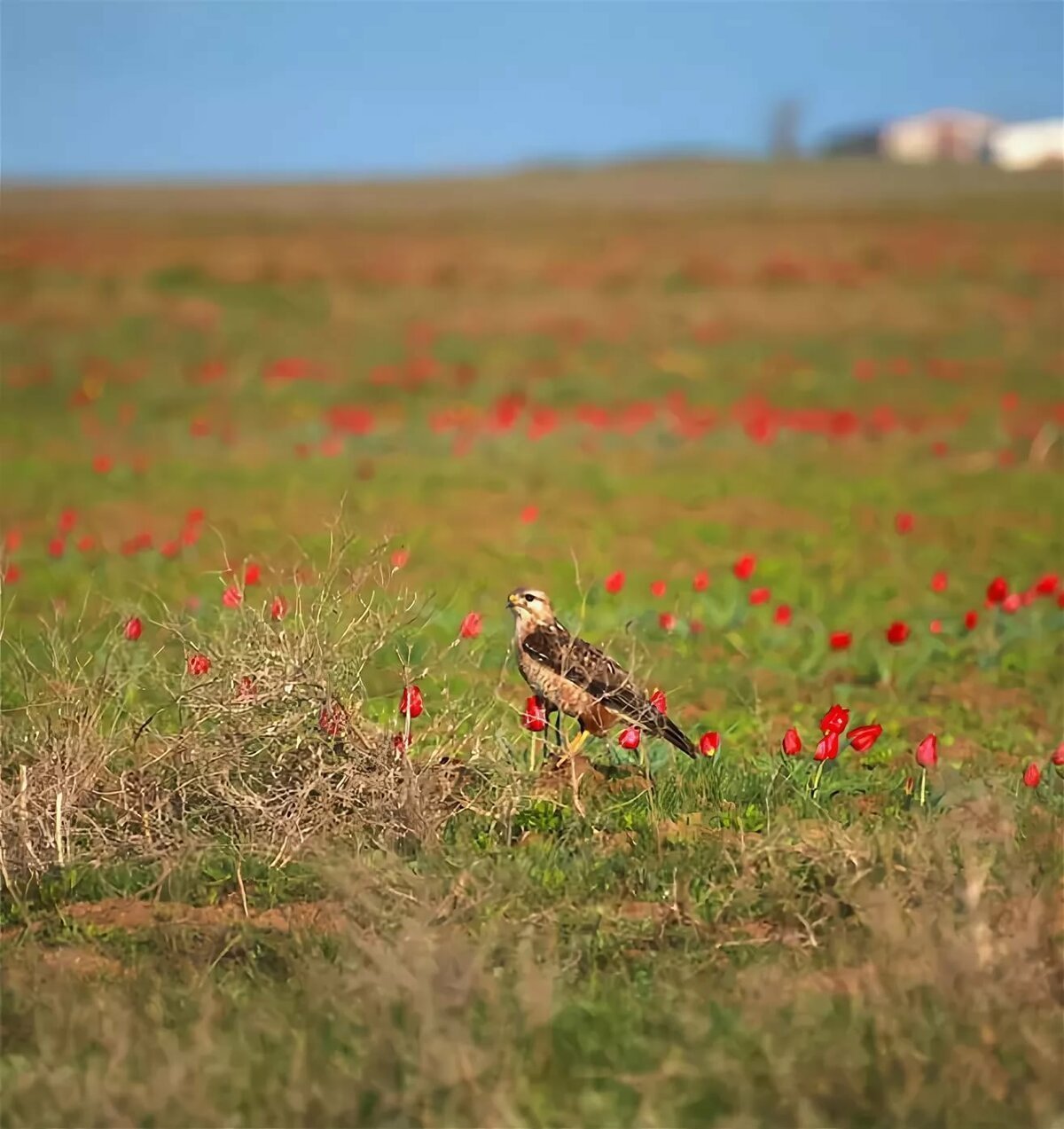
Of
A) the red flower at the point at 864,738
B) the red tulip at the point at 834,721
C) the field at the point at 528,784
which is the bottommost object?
the field at the point at 528,784

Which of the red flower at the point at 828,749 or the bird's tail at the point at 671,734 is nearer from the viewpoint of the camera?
the red flower at the point at 828,749

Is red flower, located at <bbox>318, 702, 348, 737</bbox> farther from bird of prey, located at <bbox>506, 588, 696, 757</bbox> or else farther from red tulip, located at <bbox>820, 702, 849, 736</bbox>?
red tulip, located at <bbox>820, 702, 849, 736</bbox>

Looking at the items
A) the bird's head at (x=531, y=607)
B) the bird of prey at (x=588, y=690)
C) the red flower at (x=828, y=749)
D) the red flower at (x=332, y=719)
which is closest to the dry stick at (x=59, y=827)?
the red flower at (x=332, y=719)

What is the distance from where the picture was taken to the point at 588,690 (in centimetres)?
638

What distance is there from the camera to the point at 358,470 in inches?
680

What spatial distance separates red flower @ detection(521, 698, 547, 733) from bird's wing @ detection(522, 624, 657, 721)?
0.53 feet

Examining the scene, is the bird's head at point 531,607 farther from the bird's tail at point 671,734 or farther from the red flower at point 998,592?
the red flower at point 998,592

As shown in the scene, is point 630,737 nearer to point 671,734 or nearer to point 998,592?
point 671,734

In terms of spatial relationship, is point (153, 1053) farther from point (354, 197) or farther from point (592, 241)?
point (354, 197)

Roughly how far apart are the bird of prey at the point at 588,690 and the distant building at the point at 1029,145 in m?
39.5

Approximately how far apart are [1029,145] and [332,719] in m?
53.1

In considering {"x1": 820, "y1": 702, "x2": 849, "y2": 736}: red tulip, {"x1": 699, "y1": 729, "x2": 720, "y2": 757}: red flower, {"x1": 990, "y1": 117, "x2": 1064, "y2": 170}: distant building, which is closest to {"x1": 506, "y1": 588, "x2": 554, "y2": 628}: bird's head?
{"x1": 699, "y1": 729, "x2": 720, "y2": 757}: red flower

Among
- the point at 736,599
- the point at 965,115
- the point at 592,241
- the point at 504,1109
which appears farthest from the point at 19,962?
the point at 965,115

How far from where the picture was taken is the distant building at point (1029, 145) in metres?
49.2
